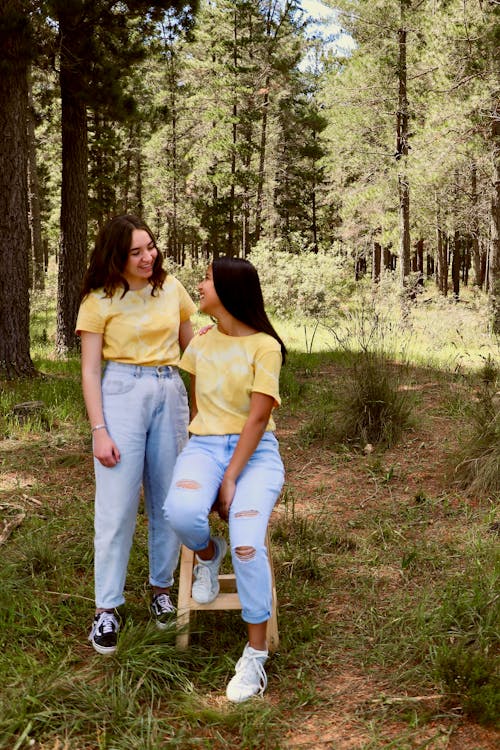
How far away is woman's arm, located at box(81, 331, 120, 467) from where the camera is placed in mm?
2701

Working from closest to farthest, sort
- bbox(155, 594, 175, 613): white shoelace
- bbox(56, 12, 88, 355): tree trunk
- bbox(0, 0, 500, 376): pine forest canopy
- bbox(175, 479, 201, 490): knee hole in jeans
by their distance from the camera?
bbox(175, 479, 201, 490): knee hole in jeans → bbox(155, 594, 175, 613): white shoelace → bbox(0, 0, 500, 376): pine forest canopy → bbox(56, 12, 88, 355): tree trunk

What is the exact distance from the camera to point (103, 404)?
2.79m

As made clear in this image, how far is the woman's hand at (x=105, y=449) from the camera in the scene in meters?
2.69

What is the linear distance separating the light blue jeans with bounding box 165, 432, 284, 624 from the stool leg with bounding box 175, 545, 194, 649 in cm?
27

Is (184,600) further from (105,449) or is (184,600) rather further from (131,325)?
(131,325)

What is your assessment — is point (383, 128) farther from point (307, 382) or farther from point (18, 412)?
point (18, 412)

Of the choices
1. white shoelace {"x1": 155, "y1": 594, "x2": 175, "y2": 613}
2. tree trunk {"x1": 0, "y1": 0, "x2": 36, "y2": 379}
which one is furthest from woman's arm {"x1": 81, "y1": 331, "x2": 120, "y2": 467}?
tree trunk {"x1": 0, "y1": 0, "x2": 36, "y2": 379}

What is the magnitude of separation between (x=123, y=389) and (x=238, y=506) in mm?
704

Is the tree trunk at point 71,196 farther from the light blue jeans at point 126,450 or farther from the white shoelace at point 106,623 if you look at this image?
the white shoelace at point 106,623

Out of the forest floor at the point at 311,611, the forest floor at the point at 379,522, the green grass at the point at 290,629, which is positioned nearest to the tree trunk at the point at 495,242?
the forest floor at the point at 379,522

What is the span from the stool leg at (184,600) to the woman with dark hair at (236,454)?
9cm

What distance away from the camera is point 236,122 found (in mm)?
21703

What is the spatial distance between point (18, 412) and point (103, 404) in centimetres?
381

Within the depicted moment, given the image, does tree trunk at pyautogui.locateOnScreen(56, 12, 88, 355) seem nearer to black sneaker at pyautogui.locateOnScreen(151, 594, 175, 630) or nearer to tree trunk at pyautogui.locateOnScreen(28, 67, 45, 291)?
black sneaker at pyautogui.locateOnScreen(151, 594, 175, 630)
